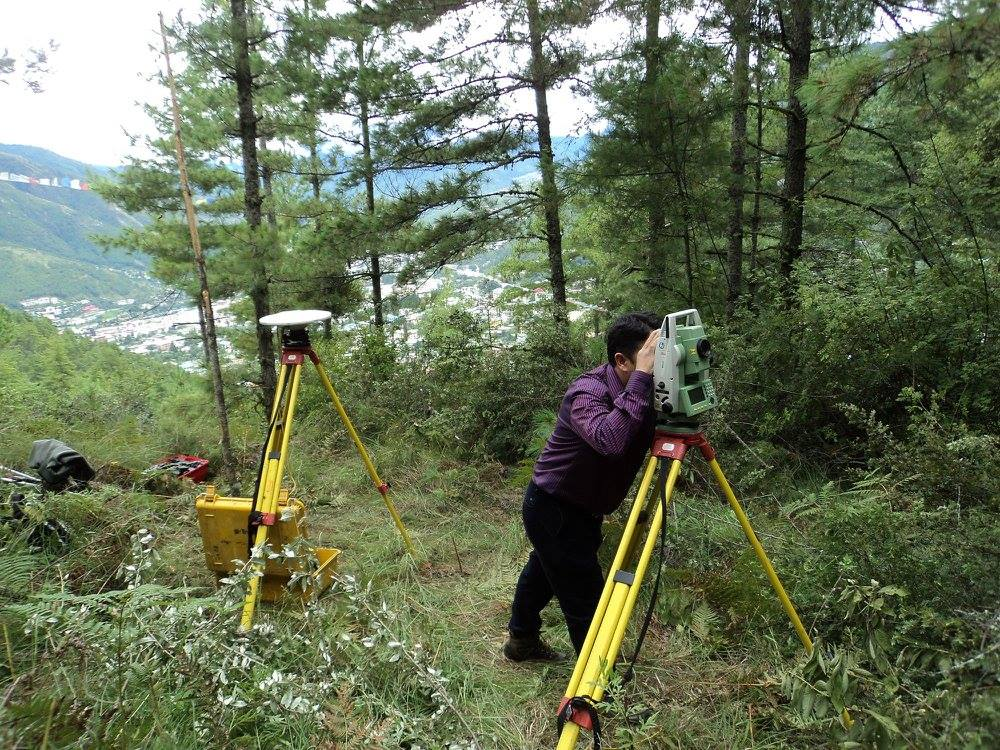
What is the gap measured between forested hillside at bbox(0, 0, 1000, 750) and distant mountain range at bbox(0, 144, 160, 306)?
5049 cm

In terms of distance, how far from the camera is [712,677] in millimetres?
2283

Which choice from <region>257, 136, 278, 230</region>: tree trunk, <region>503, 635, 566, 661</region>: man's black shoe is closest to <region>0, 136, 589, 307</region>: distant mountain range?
<region>257, 136, 278, 230</region>: tree trunk

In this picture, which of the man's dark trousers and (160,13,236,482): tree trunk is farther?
(160,13,236,482): tree trunk

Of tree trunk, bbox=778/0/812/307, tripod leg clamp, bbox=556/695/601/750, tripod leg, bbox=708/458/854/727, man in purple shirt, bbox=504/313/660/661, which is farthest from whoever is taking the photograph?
tree trunk, bbox=778/0/812/307

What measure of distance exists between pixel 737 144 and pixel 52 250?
249 feet

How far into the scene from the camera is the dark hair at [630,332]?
207cm

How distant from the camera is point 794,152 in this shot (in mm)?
5164

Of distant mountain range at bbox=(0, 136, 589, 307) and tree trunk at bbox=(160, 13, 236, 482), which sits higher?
distant mountain range at bbox=(0, 136, 589, 307)

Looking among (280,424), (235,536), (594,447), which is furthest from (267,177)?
(594,447)

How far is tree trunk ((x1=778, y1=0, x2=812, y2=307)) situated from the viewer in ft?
15.3

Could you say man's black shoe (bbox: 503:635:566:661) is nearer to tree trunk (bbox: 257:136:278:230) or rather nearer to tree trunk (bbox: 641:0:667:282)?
tree trunk (bbox: 641:0:667:282)

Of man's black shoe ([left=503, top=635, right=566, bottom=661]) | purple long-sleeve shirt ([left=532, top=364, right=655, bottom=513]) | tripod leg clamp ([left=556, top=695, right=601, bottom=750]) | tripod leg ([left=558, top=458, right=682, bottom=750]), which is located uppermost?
purple long-sleeve shirt ([left=532, top=364, right=655, bottom=513])

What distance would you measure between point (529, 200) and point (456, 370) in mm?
2736

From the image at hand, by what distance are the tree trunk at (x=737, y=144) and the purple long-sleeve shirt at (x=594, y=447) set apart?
3.45 metres
